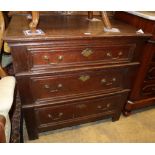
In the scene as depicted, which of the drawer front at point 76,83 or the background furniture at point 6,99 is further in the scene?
the drawer front at point 76,83

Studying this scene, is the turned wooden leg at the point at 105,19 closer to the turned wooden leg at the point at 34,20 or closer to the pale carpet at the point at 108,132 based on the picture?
the turned wooden leg at the point at 34,20

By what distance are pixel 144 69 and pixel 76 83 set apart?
624mm

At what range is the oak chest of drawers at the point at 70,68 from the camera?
3.29 feet

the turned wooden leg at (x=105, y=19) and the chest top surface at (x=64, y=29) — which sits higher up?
the turned wooden leg at (x=105, y=19)

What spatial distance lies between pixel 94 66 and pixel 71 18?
0.46 meters

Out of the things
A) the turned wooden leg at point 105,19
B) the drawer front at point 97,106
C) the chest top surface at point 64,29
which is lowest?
the drawer front at point 97,106

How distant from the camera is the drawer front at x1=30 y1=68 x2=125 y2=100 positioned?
114 centimetres

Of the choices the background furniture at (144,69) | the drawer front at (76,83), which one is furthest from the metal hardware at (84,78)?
the background furniture at (144,69)

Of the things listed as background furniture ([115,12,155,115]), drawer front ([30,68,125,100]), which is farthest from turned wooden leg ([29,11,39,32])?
background furniture ([115,12,155,115])

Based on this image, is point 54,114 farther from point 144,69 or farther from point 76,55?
point 144,69

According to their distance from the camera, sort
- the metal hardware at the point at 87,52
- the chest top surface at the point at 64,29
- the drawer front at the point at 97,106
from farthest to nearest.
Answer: the drawer front at the point at 97,106, the metal hardware at the point at 87,52, the chest top surface at the point at 64,29

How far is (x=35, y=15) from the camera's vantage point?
98cm
